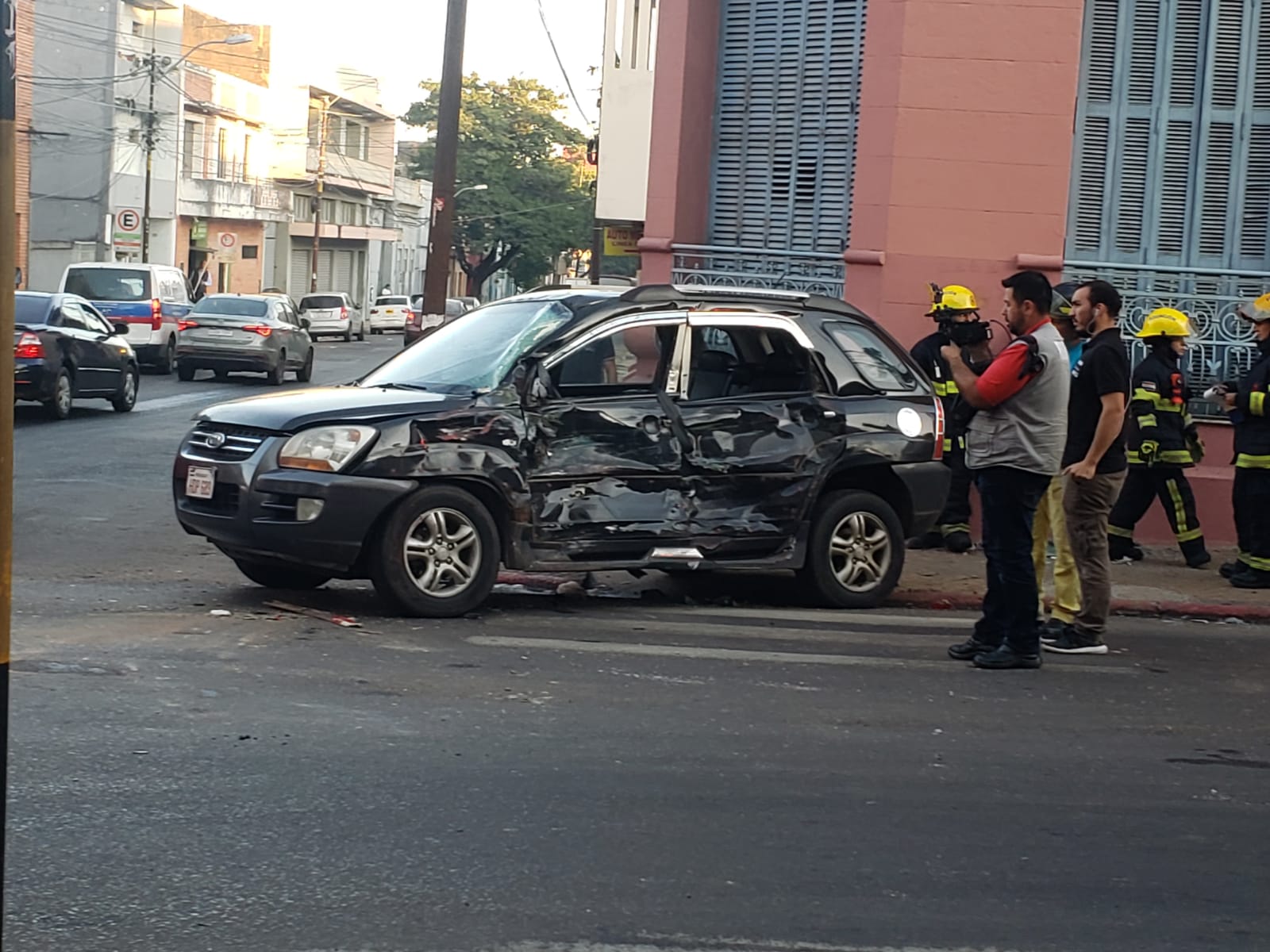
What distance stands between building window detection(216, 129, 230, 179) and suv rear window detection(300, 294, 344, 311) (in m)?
12.0

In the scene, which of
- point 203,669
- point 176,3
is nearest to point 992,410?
point 203,669

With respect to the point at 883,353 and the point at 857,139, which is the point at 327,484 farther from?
the point at 857,139

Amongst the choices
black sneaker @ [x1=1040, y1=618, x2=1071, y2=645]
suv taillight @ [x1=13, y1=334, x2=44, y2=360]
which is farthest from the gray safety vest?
suv taillight @ [x1=13, y1=334, x2=44, y2=360]

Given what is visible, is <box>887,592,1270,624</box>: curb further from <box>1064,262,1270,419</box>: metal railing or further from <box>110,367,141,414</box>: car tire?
<box>110,367,141,414</box>: car tire

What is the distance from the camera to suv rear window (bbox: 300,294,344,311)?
183ft

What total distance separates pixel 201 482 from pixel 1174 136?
8.67 metres

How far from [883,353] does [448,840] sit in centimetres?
585

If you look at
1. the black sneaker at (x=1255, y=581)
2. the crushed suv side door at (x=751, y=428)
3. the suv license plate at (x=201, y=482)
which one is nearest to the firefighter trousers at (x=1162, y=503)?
the black sneaker at (x=1255, y=581)

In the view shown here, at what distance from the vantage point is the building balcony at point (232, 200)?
61.9m

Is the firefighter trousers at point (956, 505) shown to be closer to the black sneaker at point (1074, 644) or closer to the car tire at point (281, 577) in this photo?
the black sneaker at point (1074, 644)

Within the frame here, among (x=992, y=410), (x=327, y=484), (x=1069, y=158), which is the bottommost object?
(x=327, y=484)

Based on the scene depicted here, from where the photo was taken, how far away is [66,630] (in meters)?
8.02

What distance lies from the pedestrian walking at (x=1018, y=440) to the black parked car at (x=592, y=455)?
67.3 inches

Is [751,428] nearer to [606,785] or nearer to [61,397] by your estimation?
[606,785]
